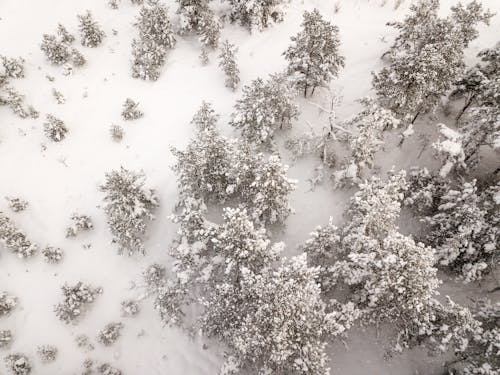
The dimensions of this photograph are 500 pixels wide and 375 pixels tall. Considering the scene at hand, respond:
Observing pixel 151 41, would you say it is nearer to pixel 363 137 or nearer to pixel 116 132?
pixel 116 132

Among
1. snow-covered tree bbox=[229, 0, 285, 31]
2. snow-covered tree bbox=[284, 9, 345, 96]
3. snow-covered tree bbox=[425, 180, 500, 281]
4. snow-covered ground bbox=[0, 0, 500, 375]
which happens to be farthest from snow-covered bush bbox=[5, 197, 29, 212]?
snow-covered tree bbox=[425, 180, 500, 281]

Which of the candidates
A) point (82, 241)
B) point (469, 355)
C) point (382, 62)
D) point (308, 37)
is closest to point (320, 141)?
point (308, 37)

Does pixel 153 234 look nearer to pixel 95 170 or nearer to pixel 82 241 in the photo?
pixel 82 241

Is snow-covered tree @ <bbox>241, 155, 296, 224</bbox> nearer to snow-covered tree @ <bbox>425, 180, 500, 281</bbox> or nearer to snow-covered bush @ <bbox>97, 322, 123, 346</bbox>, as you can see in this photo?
snow-covered tree @ <bbox>425, 180, 500, 281</bbox>

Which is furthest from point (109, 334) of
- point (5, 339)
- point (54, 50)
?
point (54, 50)

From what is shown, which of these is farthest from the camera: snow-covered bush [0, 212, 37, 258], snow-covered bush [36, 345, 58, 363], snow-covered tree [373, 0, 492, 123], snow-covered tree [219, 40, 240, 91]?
snow-covered tree [219, 40, 240, 91]

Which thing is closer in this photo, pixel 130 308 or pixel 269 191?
pixel 269 191

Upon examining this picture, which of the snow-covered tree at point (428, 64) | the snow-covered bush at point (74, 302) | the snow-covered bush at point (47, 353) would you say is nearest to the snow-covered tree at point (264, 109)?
the snow-covered tree at point (428, 64)
